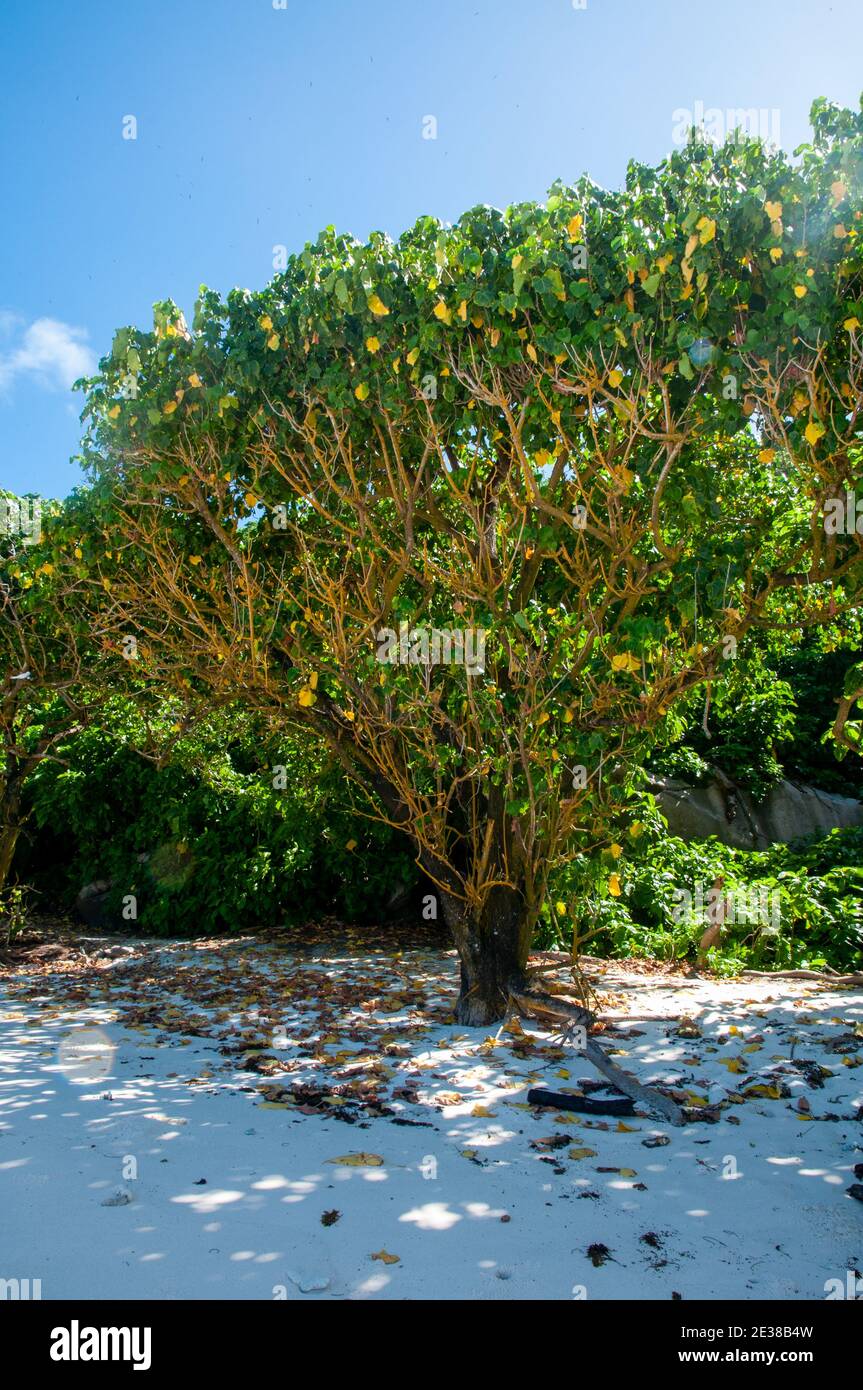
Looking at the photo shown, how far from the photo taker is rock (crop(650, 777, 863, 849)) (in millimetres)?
13367

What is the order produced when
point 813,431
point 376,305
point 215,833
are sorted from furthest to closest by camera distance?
point 215,833, point 376,305, point 813,431

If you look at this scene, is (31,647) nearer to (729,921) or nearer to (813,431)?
A: (729,921)

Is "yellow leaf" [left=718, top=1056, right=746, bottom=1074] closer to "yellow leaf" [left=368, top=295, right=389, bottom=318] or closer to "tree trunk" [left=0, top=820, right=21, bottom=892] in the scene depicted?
"yellow leaf" [left=368, top=295, right=389, bottom=318]

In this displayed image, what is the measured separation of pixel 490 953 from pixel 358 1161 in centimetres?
277

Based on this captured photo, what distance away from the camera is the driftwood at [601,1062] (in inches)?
183

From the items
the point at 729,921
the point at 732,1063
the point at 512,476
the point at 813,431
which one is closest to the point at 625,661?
the point at 813,431

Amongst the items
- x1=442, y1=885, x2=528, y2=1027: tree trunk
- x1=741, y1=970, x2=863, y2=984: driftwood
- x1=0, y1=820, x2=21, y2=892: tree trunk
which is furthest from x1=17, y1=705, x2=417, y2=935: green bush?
x1=741, y1=970, x2=863, y2=984: driftwood

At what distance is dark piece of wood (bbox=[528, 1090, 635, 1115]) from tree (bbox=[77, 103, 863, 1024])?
68.5 inches

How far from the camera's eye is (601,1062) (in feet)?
17.1

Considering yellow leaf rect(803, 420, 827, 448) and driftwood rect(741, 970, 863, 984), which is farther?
driftwood rect(741, 970, 863, 984)

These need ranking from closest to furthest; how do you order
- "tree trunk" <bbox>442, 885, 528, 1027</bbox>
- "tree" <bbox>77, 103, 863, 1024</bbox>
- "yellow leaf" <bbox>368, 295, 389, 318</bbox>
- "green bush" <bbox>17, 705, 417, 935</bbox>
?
"tree" <bbox>77, 103, 863, 1024</bbox>, "yellow leaf" <bbox>368, 295, 389, 318</bbox>, "tree trunk" <bbox>442, 885, 528, 1027</bbox>, "green bush" <bbox>17, 705, 417, 935</bbox>

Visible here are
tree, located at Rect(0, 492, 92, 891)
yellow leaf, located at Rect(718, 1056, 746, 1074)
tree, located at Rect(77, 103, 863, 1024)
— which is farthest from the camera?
tree, located at Rect(0, 492, 92, 891)

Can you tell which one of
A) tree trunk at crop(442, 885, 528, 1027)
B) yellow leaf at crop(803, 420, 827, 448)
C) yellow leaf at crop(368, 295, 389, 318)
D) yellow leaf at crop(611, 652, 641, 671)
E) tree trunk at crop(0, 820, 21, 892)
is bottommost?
tree trunk at crop(442, 885, 528, 1027)
